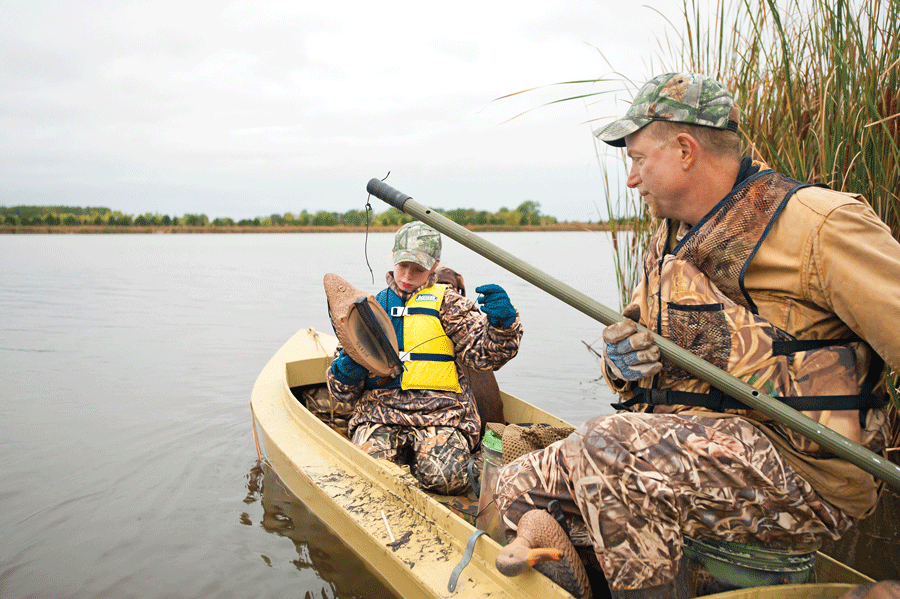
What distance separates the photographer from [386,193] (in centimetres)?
279

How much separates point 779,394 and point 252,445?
201 inches

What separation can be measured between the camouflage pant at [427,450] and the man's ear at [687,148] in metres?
2.33

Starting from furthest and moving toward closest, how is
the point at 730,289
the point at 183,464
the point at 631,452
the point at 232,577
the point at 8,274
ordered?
the point at 8,274
the point at 183,464
the point at 232,577
the point at 730,289
the point at 631,452

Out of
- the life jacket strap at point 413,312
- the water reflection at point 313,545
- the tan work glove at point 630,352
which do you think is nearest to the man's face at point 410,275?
the life jacket strap at point 413,312

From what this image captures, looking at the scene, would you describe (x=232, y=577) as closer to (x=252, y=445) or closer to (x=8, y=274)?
(x=252, y=445)

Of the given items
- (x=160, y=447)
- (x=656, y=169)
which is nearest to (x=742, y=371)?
(x=656, y=169)

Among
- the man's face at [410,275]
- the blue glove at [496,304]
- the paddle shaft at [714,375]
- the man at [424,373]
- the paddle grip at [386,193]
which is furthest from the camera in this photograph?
the man's face at [410,275]

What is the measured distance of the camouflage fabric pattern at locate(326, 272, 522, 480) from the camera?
3773mm

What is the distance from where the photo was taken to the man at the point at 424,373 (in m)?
3.71

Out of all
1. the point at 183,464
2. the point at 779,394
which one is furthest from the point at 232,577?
the point at 779,394

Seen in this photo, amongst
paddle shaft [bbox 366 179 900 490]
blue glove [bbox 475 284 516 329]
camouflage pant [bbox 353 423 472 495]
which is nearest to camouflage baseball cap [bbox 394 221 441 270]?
blue glove [bbox 475 284 516 329]

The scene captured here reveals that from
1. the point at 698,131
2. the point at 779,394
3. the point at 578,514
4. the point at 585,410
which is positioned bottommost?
the point at 585,410

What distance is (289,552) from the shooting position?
3781 millimetres

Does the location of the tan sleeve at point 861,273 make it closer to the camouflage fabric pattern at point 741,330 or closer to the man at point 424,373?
the camouflage fabric pattern at point 741,330
